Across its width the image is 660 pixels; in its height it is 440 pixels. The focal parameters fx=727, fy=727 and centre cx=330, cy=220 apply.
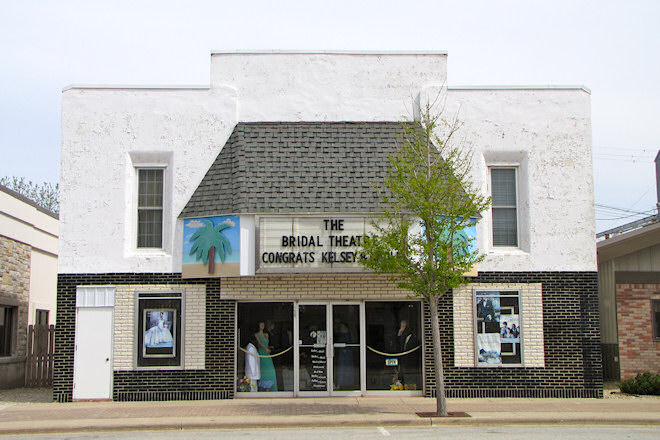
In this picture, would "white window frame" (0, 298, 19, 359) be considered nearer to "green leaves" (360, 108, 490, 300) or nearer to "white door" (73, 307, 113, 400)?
"white door" (73, 307, 113, 400)

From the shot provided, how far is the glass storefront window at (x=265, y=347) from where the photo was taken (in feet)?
54.7

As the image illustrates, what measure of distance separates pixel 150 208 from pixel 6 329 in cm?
711

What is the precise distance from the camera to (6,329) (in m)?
20.9

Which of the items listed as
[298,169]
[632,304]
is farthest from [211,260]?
[632,304]

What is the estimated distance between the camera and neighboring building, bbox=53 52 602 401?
53.9 feet

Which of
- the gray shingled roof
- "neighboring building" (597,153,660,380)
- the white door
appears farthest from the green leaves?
"neighboring building" (597,153,660,380)

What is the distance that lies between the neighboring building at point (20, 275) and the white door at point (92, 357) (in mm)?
4729

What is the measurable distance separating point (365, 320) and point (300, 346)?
161 centimetres

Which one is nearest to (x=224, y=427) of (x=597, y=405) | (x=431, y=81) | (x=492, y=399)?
(x=492, y=399)

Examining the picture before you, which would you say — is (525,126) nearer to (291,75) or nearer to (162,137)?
(291,75)

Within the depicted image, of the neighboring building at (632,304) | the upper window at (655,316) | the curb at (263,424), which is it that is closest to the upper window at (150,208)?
the curb at (263,424)

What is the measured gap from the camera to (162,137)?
1716 cm

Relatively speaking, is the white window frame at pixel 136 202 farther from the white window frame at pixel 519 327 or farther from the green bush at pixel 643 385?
the green bush at pixel 643 385

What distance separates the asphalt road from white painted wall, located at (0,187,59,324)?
9.72 meters
